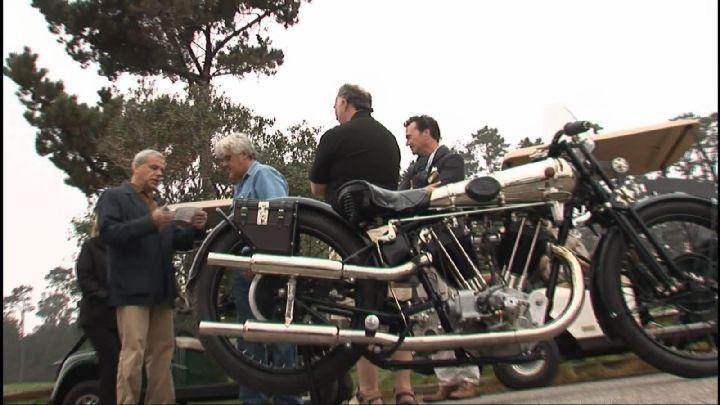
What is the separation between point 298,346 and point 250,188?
1.24m

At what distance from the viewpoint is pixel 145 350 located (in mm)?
3576

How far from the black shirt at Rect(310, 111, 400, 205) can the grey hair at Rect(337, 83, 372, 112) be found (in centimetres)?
25

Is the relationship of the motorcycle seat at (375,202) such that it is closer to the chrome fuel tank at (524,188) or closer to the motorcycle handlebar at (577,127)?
the chrome fuel tank at (524,188)

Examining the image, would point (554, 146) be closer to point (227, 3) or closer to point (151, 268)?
point (151, 268)

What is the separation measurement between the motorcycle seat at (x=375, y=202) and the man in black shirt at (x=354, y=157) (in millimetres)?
384

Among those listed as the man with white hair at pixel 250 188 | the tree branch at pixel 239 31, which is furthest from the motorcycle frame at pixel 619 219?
the tree branch at pixel 239 31

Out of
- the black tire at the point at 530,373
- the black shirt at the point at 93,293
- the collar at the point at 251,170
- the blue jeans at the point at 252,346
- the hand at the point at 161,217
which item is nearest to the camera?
the blue jeans at the point at 252,346

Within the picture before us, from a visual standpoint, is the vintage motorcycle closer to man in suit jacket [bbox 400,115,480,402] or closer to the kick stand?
the kick stand

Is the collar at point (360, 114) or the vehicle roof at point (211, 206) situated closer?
the vehicle roof at point (211, 206)

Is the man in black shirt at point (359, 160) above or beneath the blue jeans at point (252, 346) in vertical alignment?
above

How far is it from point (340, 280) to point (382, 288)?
180mm

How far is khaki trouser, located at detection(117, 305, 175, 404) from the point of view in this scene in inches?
129

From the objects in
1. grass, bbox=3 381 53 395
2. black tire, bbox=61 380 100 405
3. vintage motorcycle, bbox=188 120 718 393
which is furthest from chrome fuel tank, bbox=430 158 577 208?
grass, bbox=3 381 53 395

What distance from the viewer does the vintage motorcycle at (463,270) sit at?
7.70ft
